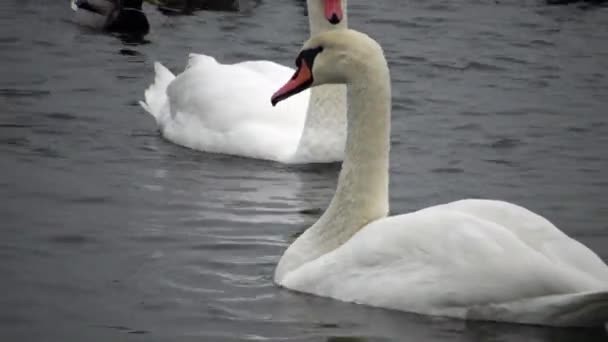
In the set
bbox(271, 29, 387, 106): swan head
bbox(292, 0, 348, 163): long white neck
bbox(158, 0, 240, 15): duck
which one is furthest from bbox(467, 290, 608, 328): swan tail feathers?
bbox(158, 0, 240, 15): duck

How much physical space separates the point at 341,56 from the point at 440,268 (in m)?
1.37

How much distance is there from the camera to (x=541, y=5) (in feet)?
66.7

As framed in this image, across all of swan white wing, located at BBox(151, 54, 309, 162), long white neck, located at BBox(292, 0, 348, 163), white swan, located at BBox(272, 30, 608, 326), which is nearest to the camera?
white swan, located at BBox(272, 30, 608, 326)

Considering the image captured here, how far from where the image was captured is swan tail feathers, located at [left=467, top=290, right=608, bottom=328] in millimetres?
7484

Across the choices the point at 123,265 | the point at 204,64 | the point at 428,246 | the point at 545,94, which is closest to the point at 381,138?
the point at 428,246

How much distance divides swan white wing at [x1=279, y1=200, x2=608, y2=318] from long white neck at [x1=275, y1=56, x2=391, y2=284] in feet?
0.88

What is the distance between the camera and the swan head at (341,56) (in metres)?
8.51

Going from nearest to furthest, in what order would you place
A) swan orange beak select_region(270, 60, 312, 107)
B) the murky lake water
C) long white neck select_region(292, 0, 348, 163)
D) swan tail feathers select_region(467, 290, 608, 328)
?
1. swan tail feathers select_region(467, 290, 608, 328)
2. the murky lake water
3. swan orange beak select_region(270, 60, 312, 107)
4. long white neck select_region(292, 0, 348, 163)

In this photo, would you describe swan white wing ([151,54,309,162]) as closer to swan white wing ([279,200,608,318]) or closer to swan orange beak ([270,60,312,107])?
swan orange beak ([270,60,312,107])

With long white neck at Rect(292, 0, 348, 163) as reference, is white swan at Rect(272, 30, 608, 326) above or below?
above

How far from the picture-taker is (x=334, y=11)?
11742 mm

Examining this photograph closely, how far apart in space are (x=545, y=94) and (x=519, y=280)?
7617mm

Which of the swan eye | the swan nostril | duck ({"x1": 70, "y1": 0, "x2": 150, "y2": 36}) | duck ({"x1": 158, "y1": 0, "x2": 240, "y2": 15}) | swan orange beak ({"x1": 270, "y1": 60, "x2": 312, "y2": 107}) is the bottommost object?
duck ({"x1": 158, "y1": 0, "x2": 240, "y2": 15})

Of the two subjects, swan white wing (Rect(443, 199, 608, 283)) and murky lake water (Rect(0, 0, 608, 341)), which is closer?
swan white wing (Rect(443, 199, 608, 283))
